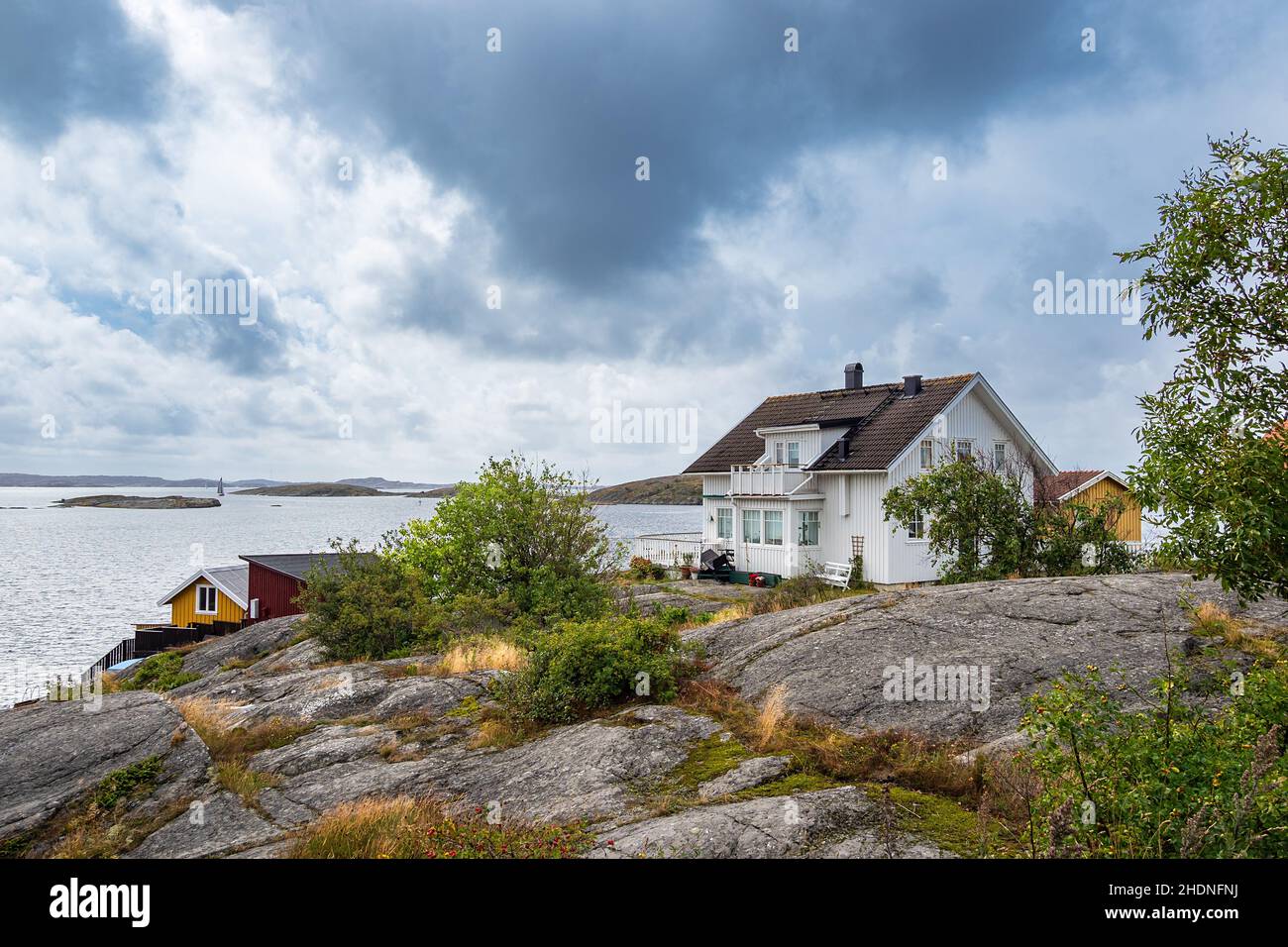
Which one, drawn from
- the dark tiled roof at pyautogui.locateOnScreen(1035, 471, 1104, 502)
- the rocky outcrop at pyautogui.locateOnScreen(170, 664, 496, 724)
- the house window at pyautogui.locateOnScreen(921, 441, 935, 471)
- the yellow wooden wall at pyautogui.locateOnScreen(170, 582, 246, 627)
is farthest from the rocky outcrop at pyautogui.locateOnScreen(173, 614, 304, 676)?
the dark tiled roof at pyautogui.locateOnScreen(1035, 471, 1104, 502)

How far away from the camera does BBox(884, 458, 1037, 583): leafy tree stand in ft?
66.2

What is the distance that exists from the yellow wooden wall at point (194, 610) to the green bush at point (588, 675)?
35936mm

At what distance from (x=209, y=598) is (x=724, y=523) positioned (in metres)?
31.2

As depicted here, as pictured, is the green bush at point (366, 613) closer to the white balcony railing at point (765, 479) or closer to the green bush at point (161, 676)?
the green bush at point (161, 676)

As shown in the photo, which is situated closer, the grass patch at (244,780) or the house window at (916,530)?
the grass patch at (244,780)

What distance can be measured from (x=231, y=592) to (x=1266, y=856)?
46186 millimetres

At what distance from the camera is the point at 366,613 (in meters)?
19.6

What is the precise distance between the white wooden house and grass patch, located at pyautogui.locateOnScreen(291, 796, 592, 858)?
24.5m

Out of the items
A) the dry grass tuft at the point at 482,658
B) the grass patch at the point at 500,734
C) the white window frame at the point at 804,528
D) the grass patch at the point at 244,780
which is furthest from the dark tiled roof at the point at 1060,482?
the grass patch at the point at 244,780

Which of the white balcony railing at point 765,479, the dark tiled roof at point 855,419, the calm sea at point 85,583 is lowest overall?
the calm sea at point 85,583

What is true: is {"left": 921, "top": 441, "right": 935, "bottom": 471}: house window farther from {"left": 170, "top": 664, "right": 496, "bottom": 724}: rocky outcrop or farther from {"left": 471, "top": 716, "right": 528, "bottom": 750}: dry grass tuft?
{"left": 471, "top": 716, "right": 528, "bottom": 750}: dry grass tuft

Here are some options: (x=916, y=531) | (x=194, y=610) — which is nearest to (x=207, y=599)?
(x=194, y=610)

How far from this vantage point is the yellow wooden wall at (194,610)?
138 ft
